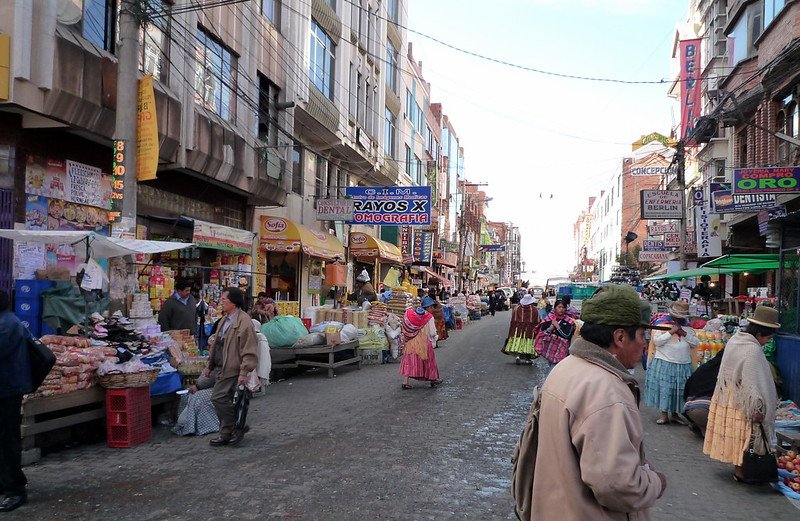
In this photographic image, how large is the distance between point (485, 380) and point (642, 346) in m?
10.5

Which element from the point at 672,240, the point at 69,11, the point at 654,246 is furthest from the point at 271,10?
the point at 672,240

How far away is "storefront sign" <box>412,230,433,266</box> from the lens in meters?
38.3

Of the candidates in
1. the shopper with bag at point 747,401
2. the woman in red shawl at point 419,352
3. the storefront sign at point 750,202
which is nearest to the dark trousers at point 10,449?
the shopper with bag at point 747,401

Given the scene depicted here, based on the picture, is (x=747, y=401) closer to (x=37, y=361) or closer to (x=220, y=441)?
(x=220, y=441)

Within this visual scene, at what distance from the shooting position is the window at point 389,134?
107 feet

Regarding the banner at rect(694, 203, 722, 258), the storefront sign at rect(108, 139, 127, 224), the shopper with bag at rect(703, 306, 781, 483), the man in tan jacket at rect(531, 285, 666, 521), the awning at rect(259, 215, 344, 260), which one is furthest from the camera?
the banner at rect(694, 203, 722, 258)

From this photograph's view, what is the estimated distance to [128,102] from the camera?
9.17 meters

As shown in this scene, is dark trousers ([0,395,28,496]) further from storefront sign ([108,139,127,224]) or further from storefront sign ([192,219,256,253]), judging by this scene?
storefront sign ([192,219,256,253])

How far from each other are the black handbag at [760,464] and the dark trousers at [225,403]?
5356 millimetres

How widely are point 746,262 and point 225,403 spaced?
1318 cm

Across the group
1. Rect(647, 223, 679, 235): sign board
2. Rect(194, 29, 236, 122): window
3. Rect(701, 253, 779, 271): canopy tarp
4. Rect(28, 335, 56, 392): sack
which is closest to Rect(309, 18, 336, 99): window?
Rect(194, 29, 236, 122): window

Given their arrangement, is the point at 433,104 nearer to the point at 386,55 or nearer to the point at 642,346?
the point at 386,55

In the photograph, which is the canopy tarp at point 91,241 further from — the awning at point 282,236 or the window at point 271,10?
the window at point 271,10

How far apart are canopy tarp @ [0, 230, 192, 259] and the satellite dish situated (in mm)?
4151
